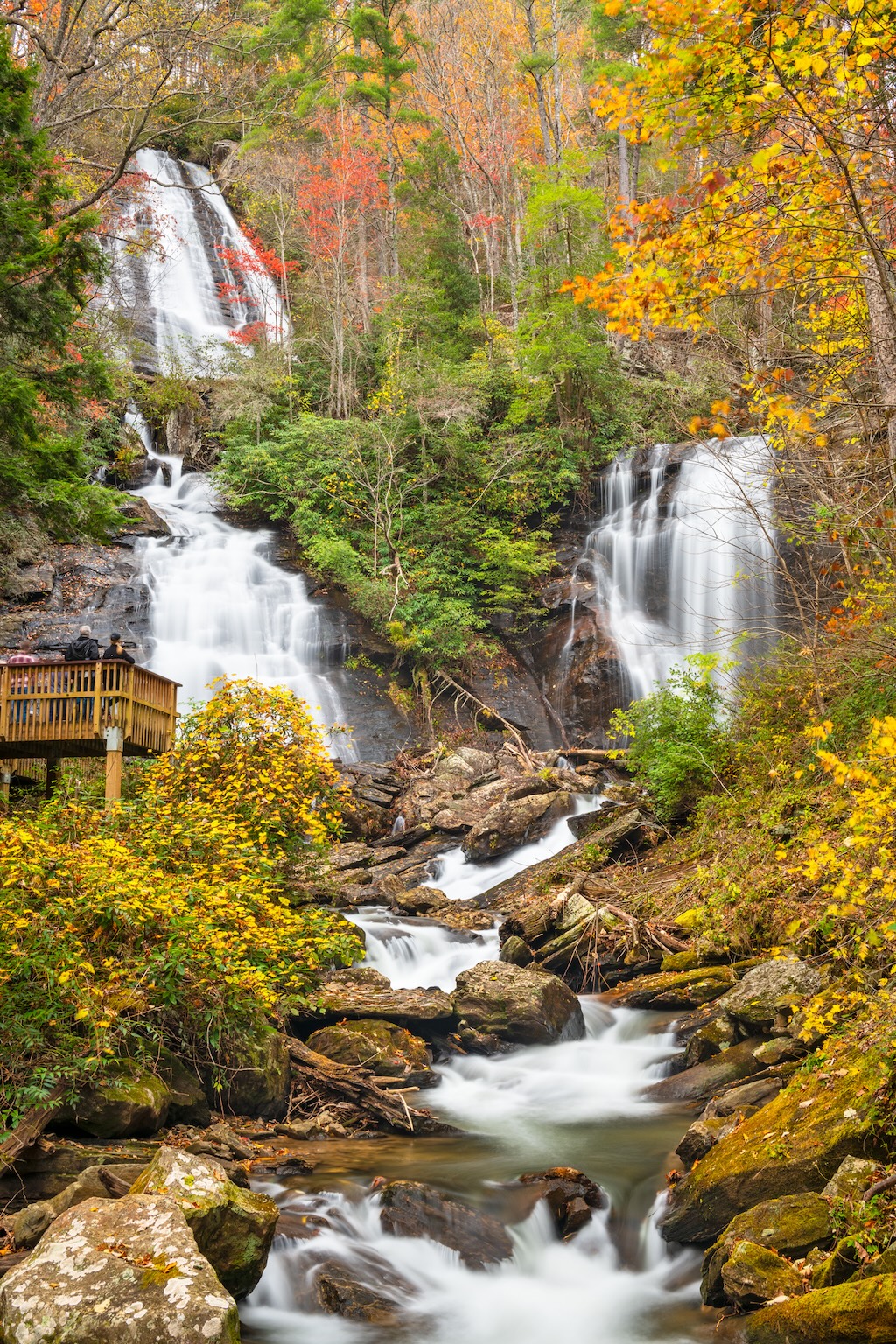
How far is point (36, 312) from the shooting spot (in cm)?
1155

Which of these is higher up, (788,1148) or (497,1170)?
(788,1148)

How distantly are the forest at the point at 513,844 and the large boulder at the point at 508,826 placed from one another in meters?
0.06

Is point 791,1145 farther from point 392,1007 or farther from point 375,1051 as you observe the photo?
point 392,1007

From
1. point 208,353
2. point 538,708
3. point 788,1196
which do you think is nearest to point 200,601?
point 538,708

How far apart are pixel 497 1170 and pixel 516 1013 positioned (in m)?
2.45

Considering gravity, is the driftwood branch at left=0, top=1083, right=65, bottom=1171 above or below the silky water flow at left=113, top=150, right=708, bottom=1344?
above

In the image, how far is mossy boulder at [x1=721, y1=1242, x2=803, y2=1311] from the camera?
466cm

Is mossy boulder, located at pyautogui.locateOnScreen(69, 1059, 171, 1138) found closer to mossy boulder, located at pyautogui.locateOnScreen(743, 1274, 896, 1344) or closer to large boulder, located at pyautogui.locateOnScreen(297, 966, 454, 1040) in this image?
large boulder, located at pyautogui.locateOnScreen(297, 966, 454, 1040)

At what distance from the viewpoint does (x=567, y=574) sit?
23656mm

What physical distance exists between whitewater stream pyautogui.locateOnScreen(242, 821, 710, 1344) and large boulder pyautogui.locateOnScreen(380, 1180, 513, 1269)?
2.7 inches

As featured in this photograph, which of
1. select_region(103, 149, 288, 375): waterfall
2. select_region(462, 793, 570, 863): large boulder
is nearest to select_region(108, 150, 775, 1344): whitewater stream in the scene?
select_region(462, 793, 570, 863): large boulder

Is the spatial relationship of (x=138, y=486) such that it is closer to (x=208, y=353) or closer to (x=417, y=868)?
(x=208, y=353)

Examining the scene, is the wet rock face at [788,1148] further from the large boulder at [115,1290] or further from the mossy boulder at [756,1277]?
the large boulder at [115,1290]

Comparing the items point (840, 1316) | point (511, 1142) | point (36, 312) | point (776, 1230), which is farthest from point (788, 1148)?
point (36, 312)
